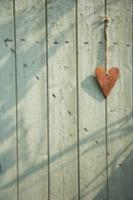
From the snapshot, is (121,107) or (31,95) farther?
(121,107)

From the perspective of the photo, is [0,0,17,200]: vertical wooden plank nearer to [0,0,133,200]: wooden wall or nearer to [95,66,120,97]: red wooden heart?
[0,0,133,200]: wooden wall

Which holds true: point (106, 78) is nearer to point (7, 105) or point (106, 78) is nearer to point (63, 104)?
point (63, 104)

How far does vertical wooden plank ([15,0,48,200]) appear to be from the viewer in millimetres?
2369

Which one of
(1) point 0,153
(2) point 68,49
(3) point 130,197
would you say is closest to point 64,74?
(2) point 68,49

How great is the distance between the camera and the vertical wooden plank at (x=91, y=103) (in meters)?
2.45

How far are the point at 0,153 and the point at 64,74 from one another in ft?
1.57

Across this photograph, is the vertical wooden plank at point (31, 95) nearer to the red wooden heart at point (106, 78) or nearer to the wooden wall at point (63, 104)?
the wooden wall at point (63, 104)

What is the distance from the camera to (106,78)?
8.07 feet

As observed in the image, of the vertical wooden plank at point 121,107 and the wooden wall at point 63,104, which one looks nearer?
the wooden wall at point 63,104

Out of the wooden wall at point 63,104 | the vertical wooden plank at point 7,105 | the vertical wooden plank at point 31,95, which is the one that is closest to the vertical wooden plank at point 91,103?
the wooden wall at point 63,104

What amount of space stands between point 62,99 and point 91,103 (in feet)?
0.48

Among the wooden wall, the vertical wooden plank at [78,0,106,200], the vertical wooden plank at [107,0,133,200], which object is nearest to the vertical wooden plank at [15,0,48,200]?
the wooden wall

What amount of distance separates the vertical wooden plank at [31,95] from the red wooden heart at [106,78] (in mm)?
267

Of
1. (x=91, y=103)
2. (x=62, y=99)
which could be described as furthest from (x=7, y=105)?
(x=91, y=103)
